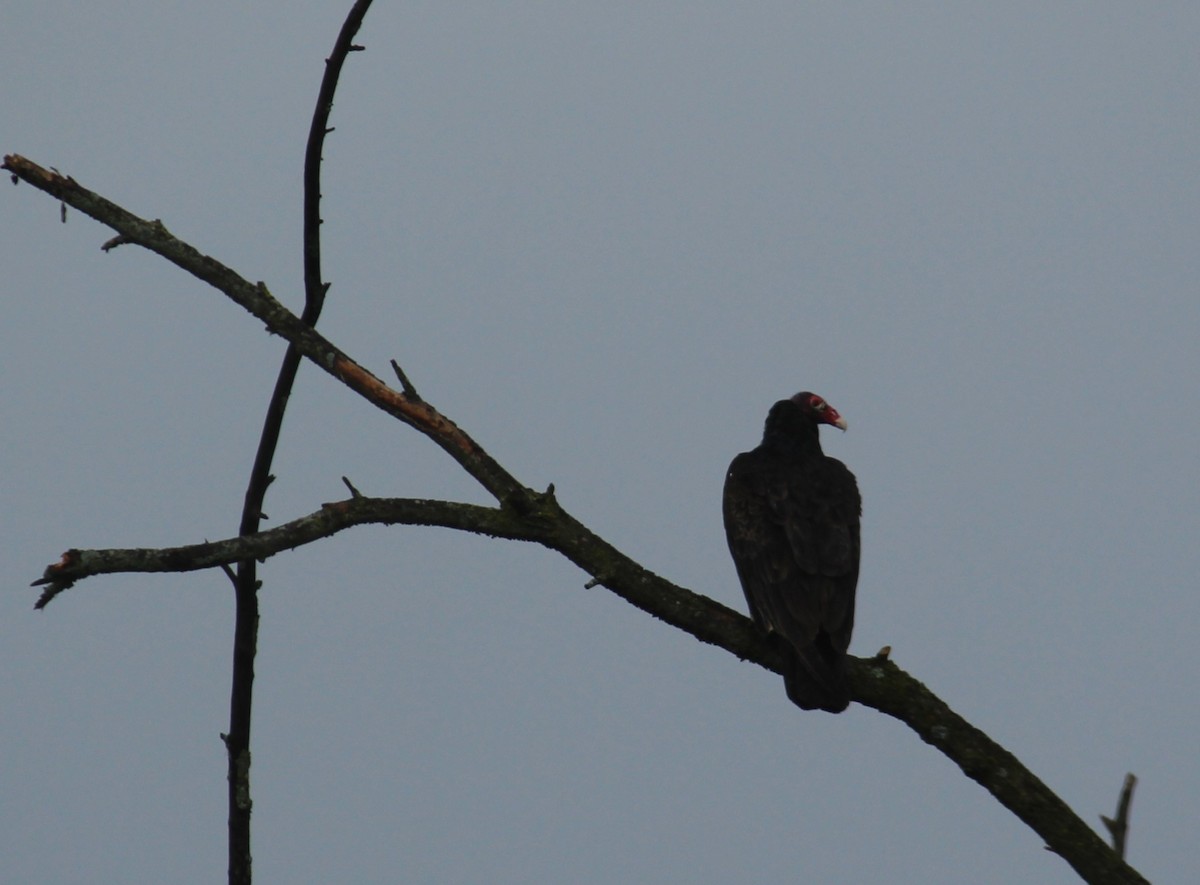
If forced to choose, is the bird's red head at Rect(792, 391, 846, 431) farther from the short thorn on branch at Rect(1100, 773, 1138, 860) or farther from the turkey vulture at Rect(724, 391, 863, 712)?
the short thorn on branch at Rect(1100, 773, 1138, 860)

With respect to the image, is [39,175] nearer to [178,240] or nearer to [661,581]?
[178,240]

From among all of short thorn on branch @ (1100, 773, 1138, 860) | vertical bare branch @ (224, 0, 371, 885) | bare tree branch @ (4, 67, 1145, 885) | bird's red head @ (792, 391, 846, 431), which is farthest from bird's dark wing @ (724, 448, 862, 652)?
vertical bare branch @ (224, 0, 371, 885)

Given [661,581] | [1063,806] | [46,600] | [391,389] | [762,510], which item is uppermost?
[762,510]

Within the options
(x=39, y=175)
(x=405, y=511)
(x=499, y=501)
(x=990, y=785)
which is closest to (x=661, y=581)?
(x=499, y=501)

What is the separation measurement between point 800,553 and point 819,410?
1.65 m

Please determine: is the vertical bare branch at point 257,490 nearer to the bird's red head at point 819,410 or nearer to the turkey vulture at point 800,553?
the turkey vulture at point 800,553

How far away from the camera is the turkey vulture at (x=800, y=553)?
452 centimetres

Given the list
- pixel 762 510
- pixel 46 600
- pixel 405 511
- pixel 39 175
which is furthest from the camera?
pixel 762 510

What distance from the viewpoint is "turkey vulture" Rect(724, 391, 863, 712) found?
4523mm

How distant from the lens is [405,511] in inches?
153

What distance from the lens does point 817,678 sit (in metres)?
4.46

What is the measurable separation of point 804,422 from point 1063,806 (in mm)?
2700

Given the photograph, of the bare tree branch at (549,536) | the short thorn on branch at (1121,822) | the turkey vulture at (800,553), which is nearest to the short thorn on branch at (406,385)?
the bare tree branch at (549,536)

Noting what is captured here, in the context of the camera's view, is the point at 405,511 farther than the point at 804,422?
No
